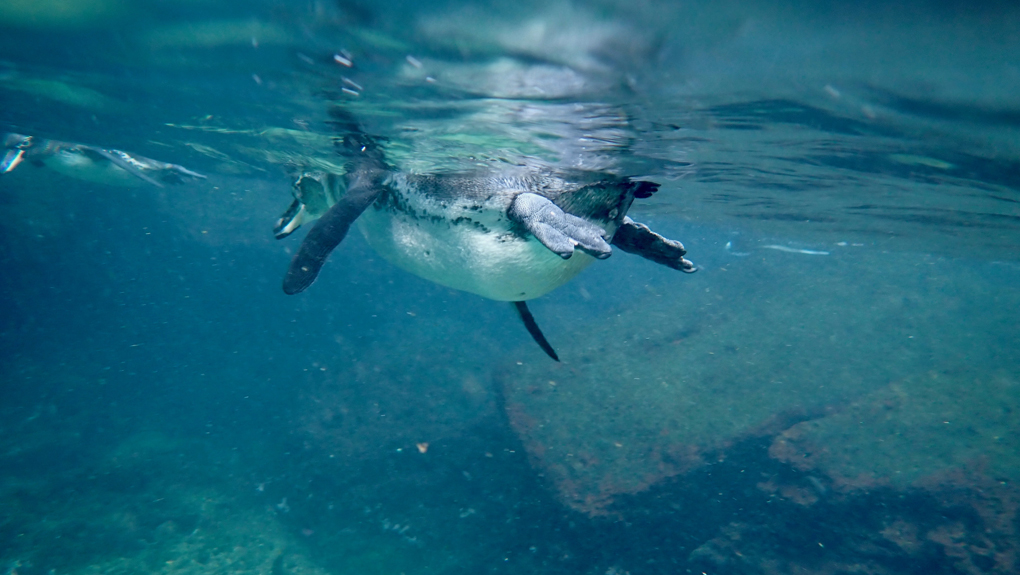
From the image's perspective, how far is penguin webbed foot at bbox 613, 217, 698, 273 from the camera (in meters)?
4.88

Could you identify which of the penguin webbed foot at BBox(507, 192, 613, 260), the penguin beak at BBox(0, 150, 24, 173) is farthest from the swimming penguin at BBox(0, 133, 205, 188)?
the penguin webbed foot at BBox(507, 192, 613, 260)

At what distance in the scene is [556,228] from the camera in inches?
153

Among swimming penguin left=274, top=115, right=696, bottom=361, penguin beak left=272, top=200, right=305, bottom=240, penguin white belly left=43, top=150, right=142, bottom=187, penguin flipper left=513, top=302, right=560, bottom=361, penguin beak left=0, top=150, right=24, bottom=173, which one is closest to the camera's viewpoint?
swimming penguin left=274, top=115, right=696, bottom=361

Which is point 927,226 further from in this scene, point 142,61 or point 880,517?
point 142,61

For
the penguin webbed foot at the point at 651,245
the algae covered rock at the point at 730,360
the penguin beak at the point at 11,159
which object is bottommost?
the penguin beak at the point at 11,159

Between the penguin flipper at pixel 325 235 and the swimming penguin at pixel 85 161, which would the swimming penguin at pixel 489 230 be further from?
the swimming penguin at pixel 85 161

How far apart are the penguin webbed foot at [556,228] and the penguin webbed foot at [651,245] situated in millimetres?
1218

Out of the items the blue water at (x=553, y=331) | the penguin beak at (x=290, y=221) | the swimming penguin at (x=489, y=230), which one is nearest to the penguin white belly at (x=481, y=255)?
the swimming penguin at (x=489, y=230)

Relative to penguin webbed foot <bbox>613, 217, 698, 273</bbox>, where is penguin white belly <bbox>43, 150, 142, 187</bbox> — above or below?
below

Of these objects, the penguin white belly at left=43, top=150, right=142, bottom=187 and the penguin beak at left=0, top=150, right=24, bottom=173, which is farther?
the penguin white belly at left=43, top=150, right=142, bottom=187

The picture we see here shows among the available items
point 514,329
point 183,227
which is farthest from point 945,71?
point 183,227

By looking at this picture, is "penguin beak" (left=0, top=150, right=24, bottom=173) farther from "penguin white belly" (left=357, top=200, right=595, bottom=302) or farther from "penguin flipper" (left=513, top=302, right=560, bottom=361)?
"penguin flipper" (left=513, top=302, right=560, bottom=361)

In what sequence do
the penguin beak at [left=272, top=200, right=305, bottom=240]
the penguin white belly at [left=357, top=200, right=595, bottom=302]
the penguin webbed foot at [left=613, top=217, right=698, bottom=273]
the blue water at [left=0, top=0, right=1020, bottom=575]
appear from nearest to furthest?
the penguin white belly at [left=357, top=200, right=595, bottom=302], the blue water at [left=0, top=0, right=1020, bottom=575], the penguin webbed foot at [left=613, top=217, right=698, bottom=273], the penguin beak at [left=272, top=200, right=305, bottom=240]

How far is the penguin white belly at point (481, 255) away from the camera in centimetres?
442
